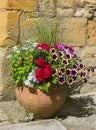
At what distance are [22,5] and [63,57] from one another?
34.1 inches

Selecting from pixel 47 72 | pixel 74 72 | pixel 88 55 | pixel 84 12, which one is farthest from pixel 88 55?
pixel 47 72

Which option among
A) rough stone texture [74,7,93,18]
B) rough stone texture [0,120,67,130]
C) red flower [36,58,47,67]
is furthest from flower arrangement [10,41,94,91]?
rough stone texture [74,7,93,18]

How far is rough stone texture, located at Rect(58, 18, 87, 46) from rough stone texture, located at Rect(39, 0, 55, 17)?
0.17 meters

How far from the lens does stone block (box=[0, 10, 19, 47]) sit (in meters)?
3.78

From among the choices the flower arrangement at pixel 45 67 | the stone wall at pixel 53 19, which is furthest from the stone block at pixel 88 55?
the flower arrangement at pixel 45 67

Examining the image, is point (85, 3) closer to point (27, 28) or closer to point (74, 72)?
point (27, 28)

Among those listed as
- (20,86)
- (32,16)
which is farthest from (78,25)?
(20,86)

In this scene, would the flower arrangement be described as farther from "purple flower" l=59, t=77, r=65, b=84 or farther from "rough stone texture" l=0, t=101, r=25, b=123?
"rough stone texture" l=0, t=101, r=25, b=123

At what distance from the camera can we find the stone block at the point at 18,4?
12.3 feet

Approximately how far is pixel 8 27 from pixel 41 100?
0.99 meters

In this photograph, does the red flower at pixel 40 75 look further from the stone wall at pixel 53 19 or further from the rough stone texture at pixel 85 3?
the rough stone texture at pixel 85 3

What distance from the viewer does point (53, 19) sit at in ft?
13.1

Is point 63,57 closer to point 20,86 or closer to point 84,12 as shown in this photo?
point 20,86

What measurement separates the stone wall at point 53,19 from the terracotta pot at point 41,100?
0.59m
